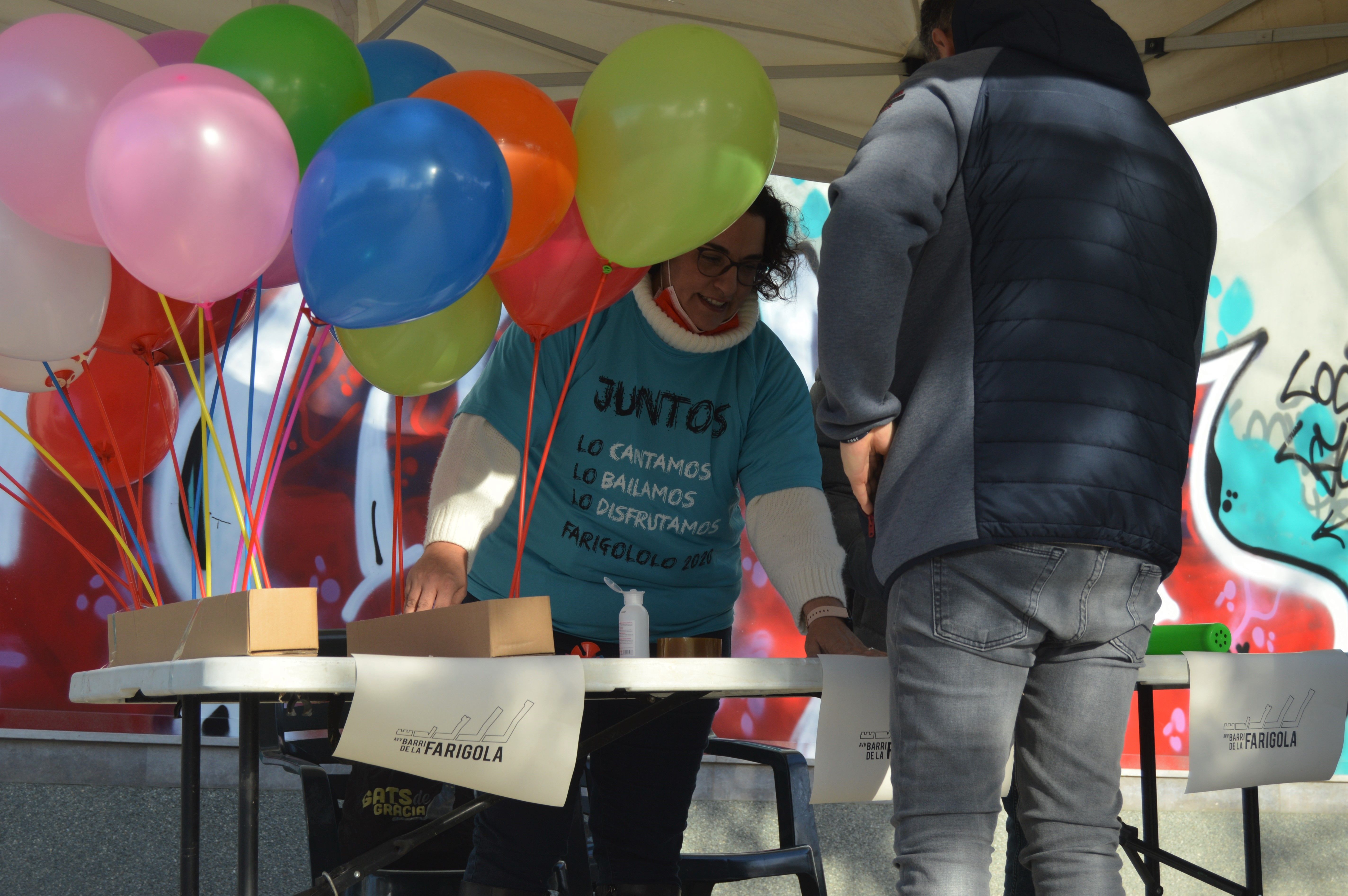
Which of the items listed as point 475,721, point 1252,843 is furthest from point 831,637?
point 1252,843

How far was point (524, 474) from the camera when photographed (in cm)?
154

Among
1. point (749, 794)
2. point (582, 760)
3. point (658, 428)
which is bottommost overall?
point (749, 794)

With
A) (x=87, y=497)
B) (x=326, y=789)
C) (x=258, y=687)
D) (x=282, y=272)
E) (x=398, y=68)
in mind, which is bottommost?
(x=326, y=789)

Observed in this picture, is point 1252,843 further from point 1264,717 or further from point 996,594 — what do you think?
point 996,594

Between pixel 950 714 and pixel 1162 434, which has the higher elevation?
pixel 1162 434

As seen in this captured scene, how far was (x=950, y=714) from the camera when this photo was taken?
3.57 feet

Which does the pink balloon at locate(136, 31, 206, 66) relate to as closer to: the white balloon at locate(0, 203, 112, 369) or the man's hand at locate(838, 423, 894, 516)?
the white balloon at locate(0, 203, 112, 369)

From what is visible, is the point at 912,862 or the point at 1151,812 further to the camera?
the point at 1151,812

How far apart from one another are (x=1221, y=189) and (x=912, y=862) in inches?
147

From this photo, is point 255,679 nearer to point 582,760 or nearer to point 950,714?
point 582,760

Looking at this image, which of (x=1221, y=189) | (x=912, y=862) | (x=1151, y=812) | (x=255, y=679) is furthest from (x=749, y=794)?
(x=1221, y=189)

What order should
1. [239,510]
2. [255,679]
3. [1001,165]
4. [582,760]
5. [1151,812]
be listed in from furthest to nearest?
1. [1151,812]
2. [582,760]
3. [239,510]
4. [1001,165]
5. [255,679]

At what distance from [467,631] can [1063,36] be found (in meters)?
0.97

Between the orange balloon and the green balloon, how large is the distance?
12 centimetres
